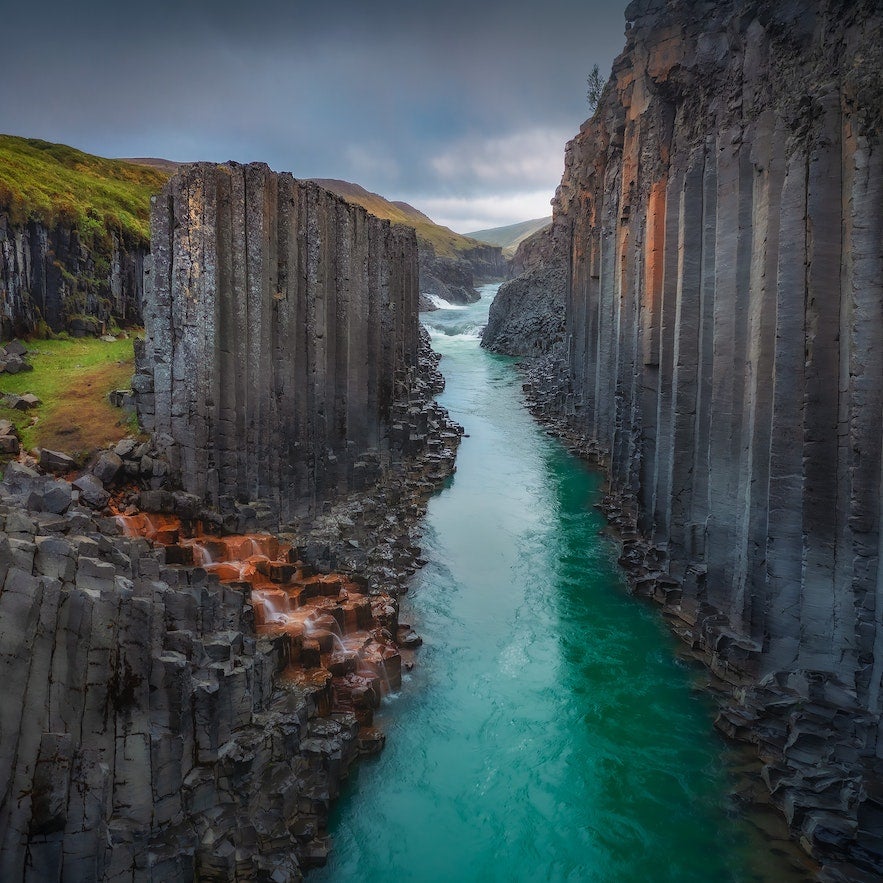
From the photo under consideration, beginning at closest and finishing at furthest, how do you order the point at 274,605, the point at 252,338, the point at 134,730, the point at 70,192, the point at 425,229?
the point at 134,730 → the point at 274,605 → the point at 252,338 → the point at 70,192 → the point at 425,229

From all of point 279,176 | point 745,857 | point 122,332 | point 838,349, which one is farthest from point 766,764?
point 122,332

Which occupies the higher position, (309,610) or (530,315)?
(530,315)

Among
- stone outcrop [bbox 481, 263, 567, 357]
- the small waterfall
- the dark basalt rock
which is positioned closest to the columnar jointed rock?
the small waterfall

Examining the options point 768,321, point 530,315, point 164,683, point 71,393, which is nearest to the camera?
point 164,683

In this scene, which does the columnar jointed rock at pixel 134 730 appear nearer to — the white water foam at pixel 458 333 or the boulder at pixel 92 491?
the boulder at pixel 92 491

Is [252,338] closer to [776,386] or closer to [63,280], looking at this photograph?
[63,280]

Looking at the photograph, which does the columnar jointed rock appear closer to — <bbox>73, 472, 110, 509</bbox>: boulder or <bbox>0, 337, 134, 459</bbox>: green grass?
<bbox>73, 472, 110, 509</bbox>: boulder

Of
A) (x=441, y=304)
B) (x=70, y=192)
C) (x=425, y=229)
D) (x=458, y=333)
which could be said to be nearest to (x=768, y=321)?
(x=70, y=192)

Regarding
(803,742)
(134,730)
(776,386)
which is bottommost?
(803,742)

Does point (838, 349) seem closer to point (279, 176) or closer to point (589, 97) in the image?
point (279, 176)
